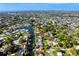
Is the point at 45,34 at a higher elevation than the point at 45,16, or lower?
lower

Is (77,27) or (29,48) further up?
(77,27)

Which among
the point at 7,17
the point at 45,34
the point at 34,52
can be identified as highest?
the point at 7,17

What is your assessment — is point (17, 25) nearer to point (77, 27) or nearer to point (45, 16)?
point (45, 16)

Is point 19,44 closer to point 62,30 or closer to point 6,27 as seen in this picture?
point 6,27

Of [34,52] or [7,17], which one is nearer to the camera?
[34,52]

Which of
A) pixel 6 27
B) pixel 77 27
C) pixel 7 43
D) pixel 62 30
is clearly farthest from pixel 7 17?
pixel 77 27

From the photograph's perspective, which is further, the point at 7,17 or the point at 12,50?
the point at 7,17

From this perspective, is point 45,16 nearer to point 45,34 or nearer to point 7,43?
point 45,34

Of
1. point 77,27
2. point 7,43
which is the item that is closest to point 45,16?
point 77,27
